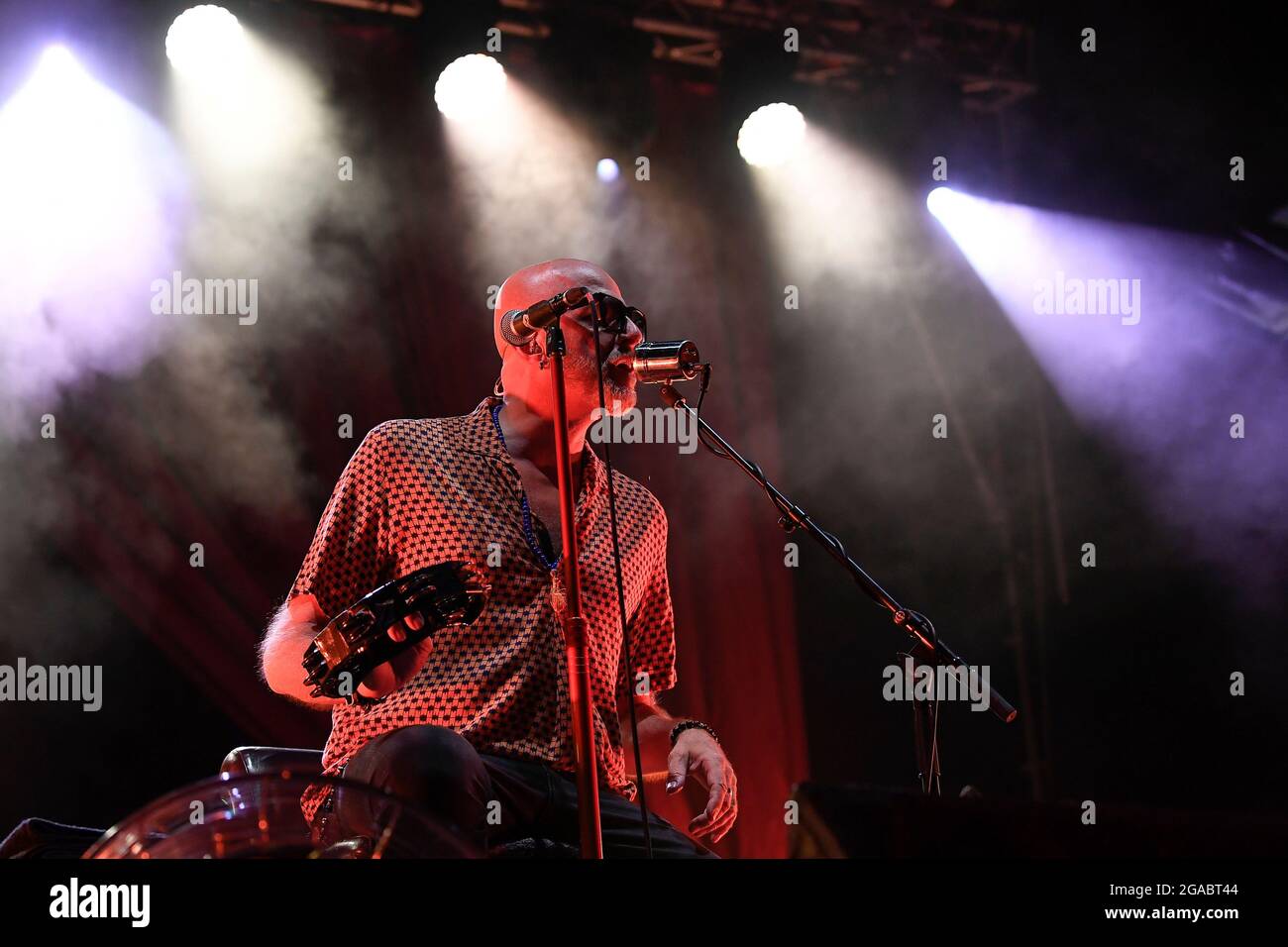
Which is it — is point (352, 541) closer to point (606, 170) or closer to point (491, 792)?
point (491, 792)

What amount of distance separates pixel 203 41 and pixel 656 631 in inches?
132

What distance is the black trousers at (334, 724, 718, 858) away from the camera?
2045 mm

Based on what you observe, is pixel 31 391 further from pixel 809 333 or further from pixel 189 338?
pixel 809 333

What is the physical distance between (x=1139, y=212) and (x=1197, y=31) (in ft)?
2.91

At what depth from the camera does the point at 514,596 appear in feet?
8.94

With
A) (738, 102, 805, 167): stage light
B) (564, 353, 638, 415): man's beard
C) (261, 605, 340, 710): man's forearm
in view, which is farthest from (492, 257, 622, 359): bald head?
(738, 102, 805, 167): stage light

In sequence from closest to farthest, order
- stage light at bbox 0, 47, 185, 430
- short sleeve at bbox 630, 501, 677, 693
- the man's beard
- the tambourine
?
the tambourine
the man's beard
short sleeve at bbox 630, 501, 677, 693
stage light at bbox 0, 47, 185, 430

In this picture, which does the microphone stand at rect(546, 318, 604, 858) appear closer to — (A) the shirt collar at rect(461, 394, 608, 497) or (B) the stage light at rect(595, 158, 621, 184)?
(A) the shirt collar at rect(461, 394, 608, 497)

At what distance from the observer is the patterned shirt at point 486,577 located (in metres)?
2.56

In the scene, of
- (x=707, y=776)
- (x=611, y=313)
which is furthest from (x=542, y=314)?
(x=707, y=776)

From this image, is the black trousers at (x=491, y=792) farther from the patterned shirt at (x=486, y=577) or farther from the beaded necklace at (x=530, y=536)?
the beaded necklace at (x=530, y=536)

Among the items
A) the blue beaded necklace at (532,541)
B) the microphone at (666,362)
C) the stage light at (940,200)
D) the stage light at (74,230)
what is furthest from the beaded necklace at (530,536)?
the stage light at (940,200)

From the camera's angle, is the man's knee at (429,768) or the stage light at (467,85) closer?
the man's knee at (429,768)

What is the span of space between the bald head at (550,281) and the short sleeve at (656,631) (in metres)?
0.63
